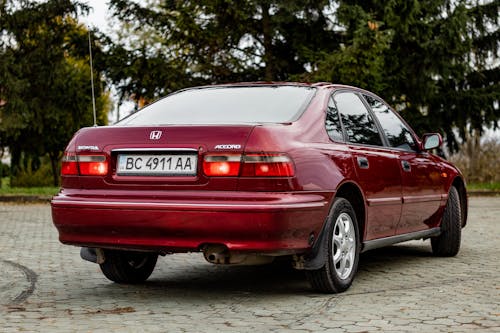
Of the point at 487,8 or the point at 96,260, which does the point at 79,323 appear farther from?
the point at 487,8

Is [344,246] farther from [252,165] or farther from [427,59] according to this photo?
[427,59]

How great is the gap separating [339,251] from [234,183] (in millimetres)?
1151

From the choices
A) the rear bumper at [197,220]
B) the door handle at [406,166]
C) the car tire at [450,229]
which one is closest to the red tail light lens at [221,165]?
the rear bumper at [197,220]

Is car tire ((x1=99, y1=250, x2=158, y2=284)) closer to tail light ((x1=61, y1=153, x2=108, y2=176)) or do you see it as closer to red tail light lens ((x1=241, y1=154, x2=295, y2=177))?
tail light ((x1=61, y1=153, x2=108, y2=176))

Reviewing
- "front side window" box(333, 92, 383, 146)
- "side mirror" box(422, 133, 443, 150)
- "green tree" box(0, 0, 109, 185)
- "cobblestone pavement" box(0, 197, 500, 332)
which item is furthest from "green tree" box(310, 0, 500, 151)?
"front side window" box(333, 92, 383, 146)

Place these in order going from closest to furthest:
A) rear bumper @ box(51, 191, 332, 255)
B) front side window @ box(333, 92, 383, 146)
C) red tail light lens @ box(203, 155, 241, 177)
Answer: rear bumper @ box(51, 191, 332, 255)
red tail light lens @ box(203, 155, 241, 177)
front side window @ box(333, 92, 383, 146)

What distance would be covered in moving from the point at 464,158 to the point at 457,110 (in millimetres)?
1963

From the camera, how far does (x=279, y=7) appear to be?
23.0m

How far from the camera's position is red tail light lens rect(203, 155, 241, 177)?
5438 millimetres

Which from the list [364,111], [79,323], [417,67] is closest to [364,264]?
[364,111]

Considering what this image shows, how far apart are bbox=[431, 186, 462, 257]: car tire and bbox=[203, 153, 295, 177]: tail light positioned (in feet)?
11.2

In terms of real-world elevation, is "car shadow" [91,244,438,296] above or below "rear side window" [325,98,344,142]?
below

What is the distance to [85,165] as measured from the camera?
593cm

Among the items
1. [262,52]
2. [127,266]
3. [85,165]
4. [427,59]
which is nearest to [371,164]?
[127,266]
